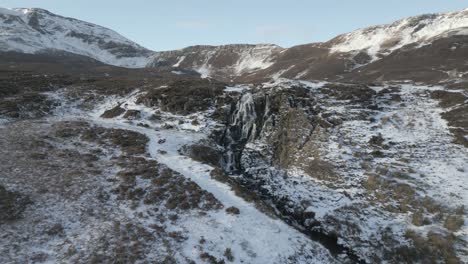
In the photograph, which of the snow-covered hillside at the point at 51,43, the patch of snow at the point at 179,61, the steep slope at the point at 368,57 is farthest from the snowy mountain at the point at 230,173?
the patch of snow at the point at 179,61

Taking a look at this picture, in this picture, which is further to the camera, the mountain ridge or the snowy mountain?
the mountain ridge

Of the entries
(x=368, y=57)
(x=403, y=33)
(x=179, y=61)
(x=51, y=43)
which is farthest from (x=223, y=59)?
(x=51, y=43)

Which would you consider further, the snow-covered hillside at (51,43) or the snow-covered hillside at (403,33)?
the snow-covered hillside at (51,43)

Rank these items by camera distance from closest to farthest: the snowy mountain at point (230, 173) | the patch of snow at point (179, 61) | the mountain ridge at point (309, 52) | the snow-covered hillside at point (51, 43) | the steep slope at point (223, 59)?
the snowy mountain at point (230, 173) < the mountain ridge at point (309, 52) < the snow-covered hillside at point (51, 43) < the steep slope at point (223, 59) < the patch of snow at point (179, 61)

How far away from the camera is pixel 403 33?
128875mm

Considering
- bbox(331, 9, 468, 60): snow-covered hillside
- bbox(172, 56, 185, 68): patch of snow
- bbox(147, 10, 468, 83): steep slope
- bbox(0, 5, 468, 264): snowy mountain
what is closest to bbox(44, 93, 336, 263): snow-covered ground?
bbox(0, 5, 468, 264): snowy mountain

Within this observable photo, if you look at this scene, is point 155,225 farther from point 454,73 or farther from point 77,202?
point 454,73

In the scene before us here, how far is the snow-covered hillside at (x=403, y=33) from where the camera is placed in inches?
4496

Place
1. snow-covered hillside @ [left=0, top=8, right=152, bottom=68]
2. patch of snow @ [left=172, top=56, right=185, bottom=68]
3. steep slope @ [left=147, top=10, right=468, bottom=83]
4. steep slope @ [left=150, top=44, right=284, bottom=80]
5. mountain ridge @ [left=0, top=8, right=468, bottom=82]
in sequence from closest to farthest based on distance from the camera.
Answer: steep slope @ [left=147, top=10, right=468, bottom=83], mountain ridge @ [left=0, top=8, right=468, bottom=82], snow-covered hillside @ [left=0, top=8, right=152, bottom=68], steep slope @ [left=150, top=44, right=284, bottom=80], patch of snow @ [left=172, top=56, right=185, bottom=68]

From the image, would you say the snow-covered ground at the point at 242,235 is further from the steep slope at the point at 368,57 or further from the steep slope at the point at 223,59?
the steep slope at the point at 223,59

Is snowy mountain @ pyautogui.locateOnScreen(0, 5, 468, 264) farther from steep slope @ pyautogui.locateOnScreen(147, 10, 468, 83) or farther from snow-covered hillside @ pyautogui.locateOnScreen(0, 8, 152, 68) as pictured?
snow-covered hillside @ pyautogui.locateOnScreen(0, 8, 152, 68)

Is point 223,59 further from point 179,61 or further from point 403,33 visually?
point 403,33

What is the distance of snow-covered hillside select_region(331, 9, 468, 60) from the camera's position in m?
114

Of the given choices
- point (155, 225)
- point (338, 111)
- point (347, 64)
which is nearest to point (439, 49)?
point (347, 64)
